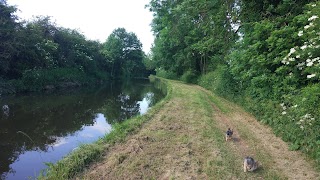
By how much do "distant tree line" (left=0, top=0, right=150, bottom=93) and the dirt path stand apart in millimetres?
16263

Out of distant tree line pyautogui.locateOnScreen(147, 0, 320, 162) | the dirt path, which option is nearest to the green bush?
distant tree line pyautogui.locateOnScreen(147, 0, 320, 162)

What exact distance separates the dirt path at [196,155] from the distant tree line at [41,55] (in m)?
16.3

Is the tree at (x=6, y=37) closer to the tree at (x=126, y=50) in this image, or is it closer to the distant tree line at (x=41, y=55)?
the distant tree line at (x=41, y=55)

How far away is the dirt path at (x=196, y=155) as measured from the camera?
213 inches

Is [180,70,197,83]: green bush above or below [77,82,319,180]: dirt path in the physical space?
above

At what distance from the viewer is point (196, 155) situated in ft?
21.0

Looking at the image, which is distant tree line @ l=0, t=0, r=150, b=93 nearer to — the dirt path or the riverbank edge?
the riverbank edge

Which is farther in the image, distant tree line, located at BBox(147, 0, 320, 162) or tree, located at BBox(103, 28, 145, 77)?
tree, located at BBox(103, 28, 145, 77)

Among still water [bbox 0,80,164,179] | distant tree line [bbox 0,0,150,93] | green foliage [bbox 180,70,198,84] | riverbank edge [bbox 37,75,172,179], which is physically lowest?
still water [bbox 0,80,164,179]

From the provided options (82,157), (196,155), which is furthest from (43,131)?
(196,155)

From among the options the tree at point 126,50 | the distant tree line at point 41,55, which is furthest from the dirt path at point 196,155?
the tree at point 126,50

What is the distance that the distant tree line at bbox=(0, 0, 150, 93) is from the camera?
65.8ft

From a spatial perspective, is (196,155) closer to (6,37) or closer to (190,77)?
(6,37)

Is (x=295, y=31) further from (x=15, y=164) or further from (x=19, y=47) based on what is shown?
(x=19, y=47)
